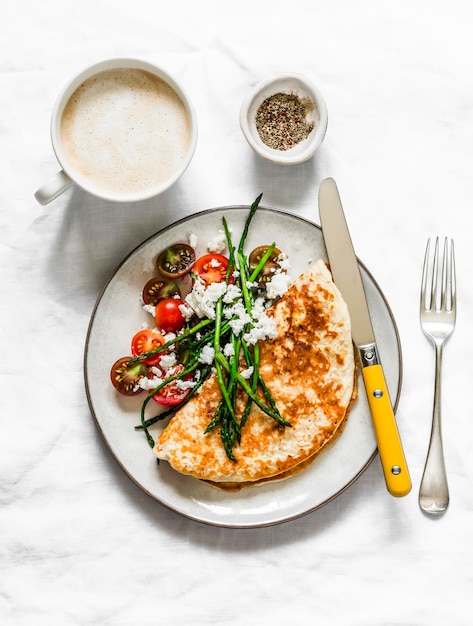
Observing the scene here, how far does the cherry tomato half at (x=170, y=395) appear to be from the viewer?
9.30ft

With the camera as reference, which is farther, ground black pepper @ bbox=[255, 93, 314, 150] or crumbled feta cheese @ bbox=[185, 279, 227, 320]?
ground black pepper @ bbox=[255, 93, 314, 150]

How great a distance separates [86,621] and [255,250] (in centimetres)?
189

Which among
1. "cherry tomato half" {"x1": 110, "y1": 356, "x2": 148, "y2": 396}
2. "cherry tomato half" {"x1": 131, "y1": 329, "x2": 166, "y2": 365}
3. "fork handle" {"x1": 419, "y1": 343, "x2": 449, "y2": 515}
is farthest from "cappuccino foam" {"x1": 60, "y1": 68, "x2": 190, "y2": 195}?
"fork handle" {"x1": 419, "y1": 343, "x2": 449, "y2": 515}

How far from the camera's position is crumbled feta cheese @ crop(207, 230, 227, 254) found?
2.89 m

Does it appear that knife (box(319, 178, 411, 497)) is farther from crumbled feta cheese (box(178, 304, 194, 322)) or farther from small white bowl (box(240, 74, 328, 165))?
crumbled feta cheese (box(178, 304, 194, 322))

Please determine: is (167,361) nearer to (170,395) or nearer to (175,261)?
(170,395)

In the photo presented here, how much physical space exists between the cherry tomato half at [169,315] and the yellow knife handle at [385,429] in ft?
2.79

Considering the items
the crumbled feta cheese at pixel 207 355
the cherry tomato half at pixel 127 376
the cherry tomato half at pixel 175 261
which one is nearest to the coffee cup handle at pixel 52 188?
the cherry tomato half at pixel 175 261

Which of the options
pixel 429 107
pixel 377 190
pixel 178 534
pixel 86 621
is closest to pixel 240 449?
pixel 178 534

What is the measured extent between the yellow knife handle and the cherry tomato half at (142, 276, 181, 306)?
3.07ft

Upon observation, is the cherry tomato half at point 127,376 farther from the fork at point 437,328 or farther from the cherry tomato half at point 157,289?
the fork at point 437,328

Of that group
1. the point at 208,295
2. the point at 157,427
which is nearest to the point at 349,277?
the point at 208,295

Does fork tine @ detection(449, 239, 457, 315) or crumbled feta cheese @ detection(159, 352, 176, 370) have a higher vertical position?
fork tine @ detection(449, 239, 457, 315)

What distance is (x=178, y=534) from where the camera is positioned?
120 inches
